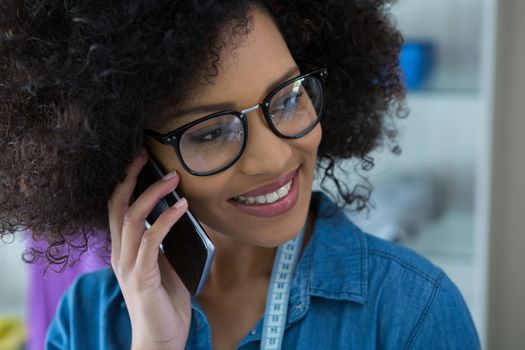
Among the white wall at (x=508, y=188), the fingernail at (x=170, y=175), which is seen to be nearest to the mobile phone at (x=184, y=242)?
the fingernail at (x=170, y=175)

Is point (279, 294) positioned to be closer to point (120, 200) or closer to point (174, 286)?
point (174, 286)

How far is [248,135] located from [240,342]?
37cm

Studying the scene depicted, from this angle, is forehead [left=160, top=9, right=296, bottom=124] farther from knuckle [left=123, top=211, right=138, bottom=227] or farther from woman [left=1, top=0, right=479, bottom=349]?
knuckle [left=123, top=211, right=138, bottom=227]

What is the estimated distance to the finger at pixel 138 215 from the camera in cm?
101

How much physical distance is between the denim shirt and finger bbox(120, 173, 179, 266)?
0.17 m

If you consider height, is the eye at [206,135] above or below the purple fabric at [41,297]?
above

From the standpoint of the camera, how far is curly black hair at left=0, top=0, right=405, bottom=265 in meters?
0.90

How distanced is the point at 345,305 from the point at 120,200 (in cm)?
39

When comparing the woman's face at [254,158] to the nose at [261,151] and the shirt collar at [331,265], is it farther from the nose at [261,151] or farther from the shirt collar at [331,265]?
the shirt collar at [331,265]

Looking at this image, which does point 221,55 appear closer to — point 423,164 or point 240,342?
point 240,342

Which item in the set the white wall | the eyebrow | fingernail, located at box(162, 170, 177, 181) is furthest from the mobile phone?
the white wall

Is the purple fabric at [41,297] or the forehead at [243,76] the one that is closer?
the forehead at [243,76]

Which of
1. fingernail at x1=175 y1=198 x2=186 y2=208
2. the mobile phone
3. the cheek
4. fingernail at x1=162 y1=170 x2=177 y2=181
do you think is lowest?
the mobile phone

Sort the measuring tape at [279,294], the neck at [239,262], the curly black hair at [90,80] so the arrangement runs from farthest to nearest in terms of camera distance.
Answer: the neck at [239,262] → the measuring tape at [279,294] → the curly black hair at [90,80]
